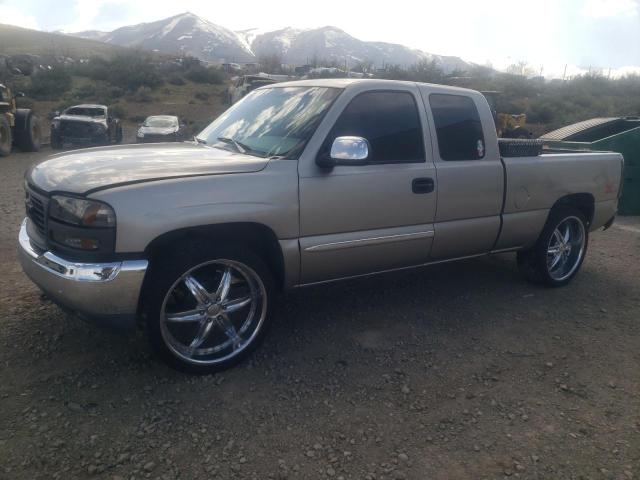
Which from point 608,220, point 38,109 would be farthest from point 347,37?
point 608,220

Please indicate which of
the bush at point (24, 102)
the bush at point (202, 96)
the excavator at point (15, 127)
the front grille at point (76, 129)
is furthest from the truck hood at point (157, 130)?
the bush at point (202, 96)

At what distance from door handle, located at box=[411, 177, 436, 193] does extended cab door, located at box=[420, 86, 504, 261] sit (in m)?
0.09

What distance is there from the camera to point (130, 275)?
10.00 ft

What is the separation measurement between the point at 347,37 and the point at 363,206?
7437 inches

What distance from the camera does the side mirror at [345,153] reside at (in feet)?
11.7

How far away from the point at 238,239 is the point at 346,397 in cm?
120

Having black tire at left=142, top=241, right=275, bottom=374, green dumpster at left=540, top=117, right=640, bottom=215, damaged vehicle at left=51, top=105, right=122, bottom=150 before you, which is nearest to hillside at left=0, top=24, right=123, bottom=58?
damaged vehicle at left=51, top=105, right=122, bottom=150

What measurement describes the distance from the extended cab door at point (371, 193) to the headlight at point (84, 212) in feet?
3.96

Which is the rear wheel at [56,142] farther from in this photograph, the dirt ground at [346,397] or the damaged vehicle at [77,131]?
the dirt ground at [346,397]

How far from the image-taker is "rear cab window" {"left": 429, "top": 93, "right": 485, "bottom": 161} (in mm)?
4375

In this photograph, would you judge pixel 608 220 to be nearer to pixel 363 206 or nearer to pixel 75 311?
pixel 363 206

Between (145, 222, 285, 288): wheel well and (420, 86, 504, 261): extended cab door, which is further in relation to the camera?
(420, 86, 504, 261): extended cab door

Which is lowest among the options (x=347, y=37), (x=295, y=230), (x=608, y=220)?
(x=608, y=220)

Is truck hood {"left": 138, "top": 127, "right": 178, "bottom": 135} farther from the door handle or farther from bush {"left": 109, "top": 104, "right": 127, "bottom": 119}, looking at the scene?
the door handle
